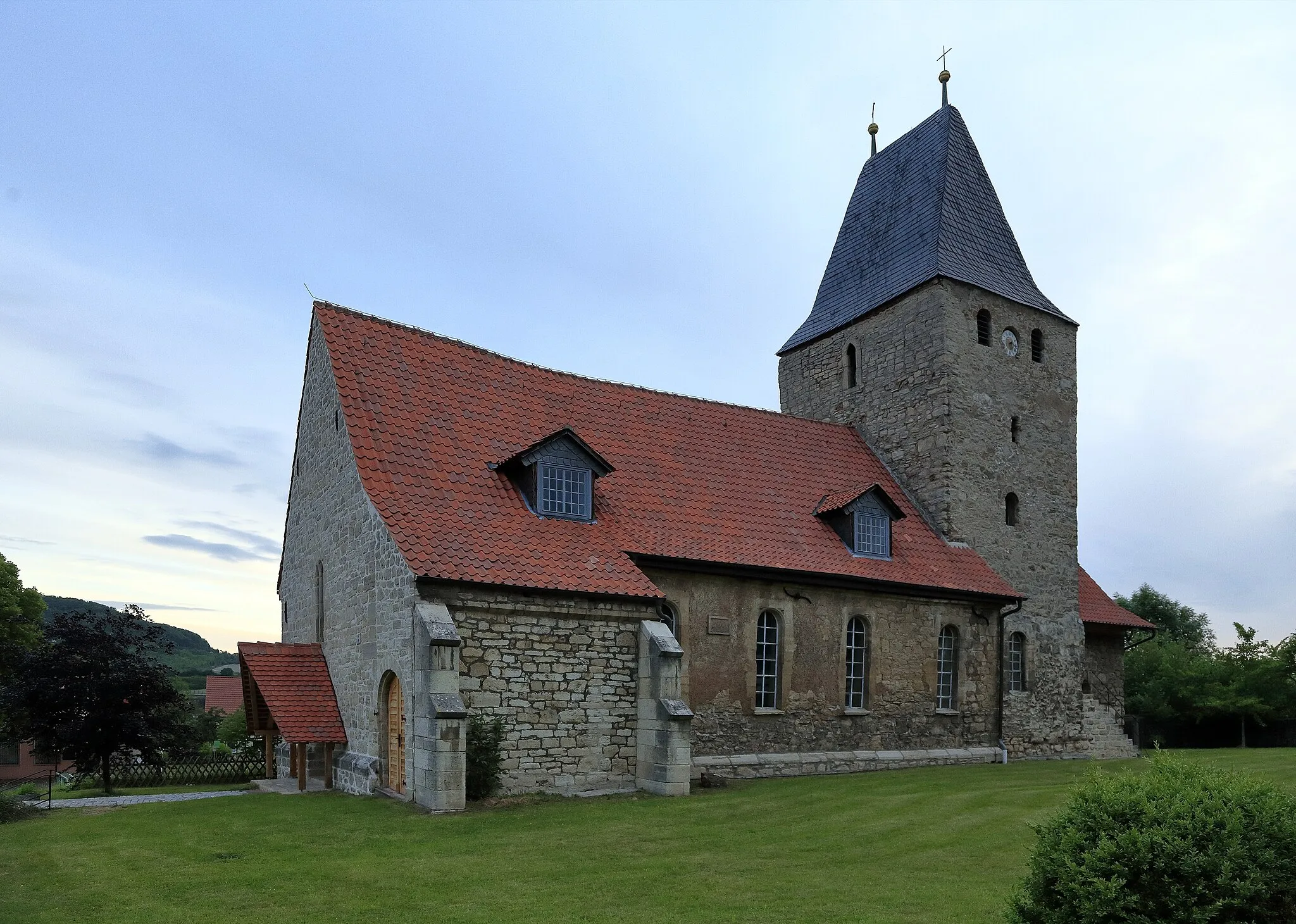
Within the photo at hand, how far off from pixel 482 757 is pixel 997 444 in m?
16.1

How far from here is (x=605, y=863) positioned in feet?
35.4

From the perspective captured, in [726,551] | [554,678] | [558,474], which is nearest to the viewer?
[554,678]

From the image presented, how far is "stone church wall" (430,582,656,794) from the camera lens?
1511 centimetres

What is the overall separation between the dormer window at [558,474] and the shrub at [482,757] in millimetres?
4004

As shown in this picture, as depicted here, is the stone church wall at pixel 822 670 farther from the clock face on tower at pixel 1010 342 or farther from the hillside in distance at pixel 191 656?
the hillside in distance at pixel 191 656

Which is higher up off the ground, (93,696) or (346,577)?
(346,577)

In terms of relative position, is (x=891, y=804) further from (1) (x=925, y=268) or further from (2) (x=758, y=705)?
(1) (x=925, y=268)

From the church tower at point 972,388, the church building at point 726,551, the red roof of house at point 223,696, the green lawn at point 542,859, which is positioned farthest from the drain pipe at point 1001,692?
the red roof of house at point 223,696

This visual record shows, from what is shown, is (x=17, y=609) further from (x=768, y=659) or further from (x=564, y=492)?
(x=768, y=659)

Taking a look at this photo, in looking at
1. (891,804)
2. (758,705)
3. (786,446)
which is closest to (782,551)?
(758,705)

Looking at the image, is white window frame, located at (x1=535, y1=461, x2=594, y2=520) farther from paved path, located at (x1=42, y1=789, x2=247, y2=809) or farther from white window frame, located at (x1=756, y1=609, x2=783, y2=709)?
paved path, located at (x1=42, y1=789, x2=247, y2=809)

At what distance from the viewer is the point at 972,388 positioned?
24.5 metres

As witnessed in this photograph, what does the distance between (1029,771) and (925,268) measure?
12.5 metres

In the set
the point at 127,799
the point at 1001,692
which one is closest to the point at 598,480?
the point at 127,799
